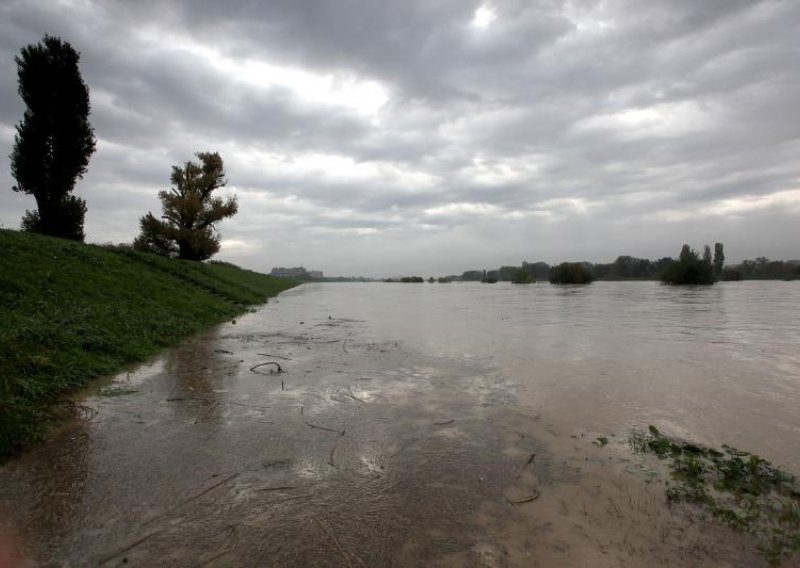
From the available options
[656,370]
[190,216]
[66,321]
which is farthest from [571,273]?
[66,321]

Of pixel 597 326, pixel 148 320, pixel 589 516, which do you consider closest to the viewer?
pixel 589 516

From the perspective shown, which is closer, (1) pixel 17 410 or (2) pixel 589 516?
(2) pixel 589 516

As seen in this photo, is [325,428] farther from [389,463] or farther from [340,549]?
[340,549]

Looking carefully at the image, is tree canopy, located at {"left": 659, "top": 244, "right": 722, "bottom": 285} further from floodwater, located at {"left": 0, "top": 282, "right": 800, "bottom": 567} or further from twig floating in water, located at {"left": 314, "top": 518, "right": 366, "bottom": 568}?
twig floating in water, located at {"left": 314, "top": 518, "right": 366, "bottom": 568}

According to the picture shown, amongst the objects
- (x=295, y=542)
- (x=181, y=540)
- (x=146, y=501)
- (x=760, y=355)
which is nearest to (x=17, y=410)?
(x=146, y=501)

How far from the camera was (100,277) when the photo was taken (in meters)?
13.2

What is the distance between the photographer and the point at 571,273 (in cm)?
7650

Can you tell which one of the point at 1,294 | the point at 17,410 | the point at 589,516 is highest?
the point at 1,294

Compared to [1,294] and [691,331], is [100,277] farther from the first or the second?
[691,331]

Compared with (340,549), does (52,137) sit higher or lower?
higher

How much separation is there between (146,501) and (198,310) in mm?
13681

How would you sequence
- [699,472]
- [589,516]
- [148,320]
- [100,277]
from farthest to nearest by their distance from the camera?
[100,277] → [148,320] → [699,472] → [589,516]

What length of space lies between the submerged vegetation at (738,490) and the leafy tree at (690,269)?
211ft

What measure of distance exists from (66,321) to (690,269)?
68.1 metres
